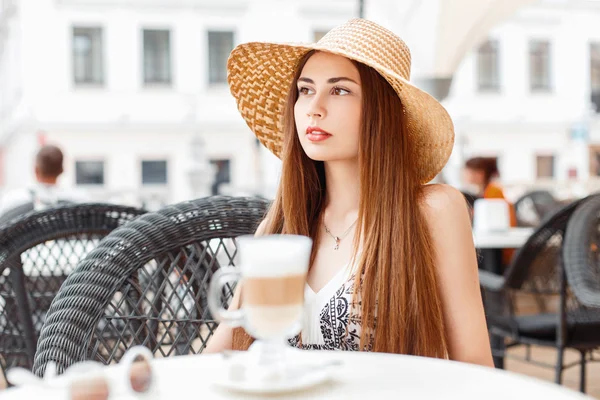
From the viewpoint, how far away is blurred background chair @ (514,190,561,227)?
6.61 metres

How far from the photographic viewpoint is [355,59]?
4.64 ft

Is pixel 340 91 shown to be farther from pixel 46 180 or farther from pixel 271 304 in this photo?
pixel 46 180

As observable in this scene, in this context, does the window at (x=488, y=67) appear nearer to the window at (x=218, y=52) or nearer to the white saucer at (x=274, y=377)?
the window at (x=218, y=52)

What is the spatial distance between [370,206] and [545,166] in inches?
777

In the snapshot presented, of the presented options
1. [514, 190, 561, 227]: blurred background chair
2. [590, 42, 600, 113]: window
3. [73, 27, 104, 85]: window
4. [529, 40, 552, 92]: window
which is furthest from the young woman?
[590, 42, 600, 113]: window

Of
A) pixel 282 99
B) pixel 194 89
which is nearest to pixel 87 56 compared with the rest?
pixel 194 89

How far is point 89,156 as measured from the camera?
1795 centimetres

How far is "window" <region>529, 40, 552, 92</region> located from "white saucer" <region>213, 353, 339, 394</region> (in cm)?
2038

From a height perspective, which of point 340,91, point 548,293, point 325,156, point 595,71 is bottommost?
point 548,293

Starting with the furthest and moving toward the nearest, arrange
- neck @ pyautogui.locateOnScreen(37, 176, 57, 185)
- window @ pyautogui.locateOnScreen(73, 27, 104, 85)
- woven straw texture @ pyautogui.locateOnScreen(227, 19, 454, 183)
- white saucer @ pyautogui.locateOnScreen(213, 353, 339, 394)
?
window @ pyautogui.locateOnScreen(73, 27, 104, 85)
neck @ pyautogui.locateOnScreen(37, 176, 57, 185)
woven straw texture @ pyautogui.locateOnScreen(227, 19, 454, 183)
white saucer @ pyautogui.locateOnScreen(213, 353, 339, 394)

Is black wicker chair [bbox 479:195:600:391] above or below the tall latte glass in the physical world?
below

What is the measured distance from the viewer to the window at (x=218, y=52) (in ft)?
61.7

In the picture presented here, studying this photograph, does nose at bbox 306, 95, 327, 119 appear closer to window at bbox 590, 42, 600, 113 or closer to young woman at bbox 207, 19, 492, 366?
young woman at bbox 207, 19, 492, 366

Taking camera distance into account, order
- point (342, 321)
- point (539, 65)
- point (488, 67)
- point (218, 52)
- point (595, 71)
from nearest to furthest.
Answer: point (342, 321) < point (218, 52) < point (488, 67) < point (539, 65) < point (595, 71)
